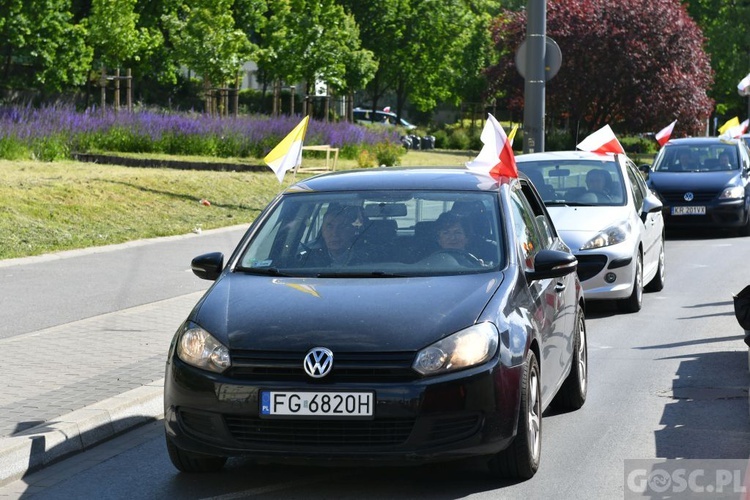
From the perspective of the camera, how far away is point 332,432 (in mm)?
5926

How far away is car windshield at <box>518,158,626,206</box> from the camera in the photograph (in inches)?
539

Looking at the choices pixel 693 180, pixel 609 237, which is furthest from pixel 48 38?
pixel 609 237

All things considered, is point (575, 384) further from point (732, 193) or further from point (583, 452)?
point (732, 193)

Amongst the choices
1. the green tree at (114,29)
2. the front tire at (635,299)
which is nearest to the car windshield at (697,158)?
the front tire at (635,299)

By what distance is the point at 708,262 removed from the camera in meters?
17.9

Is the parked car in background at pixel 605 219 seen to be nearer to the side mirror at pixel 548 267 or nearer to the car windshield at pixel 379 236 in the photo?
the car windshield at pixel 379 236

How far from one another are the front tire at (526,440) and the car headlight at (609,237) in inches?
243

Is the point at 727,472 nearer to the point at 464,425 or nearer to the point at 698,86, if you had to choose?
the point at 464,425

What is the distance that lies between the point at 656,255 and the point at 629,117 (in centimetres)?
2742

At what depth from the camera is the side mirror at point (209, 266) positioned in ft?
23.7

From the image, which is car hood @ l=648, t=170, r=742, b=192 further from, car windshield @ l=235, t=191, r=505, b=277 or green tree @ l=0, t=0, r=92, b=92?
green tree @ l=0, t=0, r=92, b=92

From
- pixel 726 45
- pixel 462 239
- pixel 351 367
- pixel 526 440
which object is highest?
pixel 726 45

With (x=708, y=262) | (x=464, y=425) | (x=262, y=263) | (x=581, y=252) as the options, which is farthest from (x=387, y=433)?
(x=708, y=262)

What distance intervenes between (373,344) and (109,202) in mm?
15657
